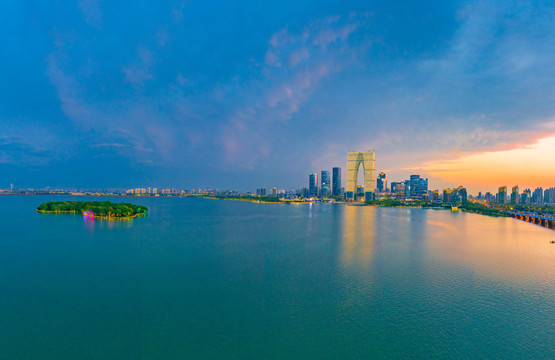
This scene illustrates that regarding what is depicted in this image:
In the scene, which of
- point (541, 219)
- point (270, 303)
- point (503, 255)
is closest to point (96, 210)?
point (270, 303)

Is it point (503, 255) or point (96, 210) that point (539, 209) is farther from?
point (96, 210)

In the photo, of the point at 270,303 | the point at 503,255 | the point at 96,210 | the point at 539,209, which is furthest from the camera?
the point at 539,209

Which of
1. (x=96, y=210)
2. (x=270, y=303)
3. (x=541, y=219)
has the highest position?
(x=96, y=210)

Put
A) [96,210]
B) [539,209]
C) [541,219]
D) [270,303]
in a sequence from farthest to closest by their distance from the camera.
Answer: [539,209]
[541,219]
[96,210]
[270,303]

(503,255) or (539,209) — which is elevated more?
(539,209)

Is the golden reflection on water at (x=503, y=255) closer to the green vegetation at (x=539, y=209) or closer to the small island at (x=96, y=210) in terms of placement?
the small island at (x=96, y=210)

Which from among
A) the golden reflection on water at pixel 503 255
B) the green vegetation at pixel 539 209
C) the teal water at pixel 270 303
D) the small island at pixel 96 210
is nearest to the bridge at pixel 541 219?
the green vegetation at pixel 539 209

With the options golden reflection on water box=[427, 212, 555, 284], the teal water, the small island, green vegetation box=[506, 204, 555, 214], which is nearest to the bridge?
green vegetation box=[506, 204, 555, 214]

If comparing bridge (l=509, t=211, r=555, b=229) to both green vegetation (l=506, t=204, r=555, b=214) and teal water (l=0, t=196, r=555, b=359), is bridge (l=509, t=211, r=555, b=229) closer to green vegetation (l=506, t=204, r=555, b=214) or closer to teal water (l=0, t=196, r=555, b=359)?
green vegetation (l=506, t=204, r=555, b=214)
